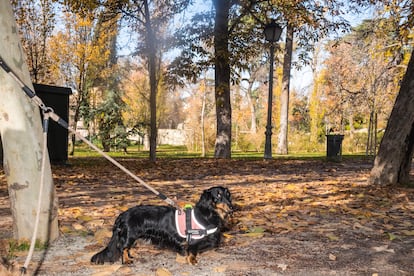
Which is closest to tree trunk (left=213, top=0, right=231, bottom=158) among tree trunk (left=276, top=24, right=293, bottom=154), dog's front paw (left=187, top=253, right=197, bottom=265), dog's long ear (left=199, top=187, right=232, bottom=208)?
tree trunk (left=276, top=24, right=293, bottom=154)

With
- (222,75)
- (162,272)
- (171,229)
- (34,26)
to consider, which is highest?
(34,26)

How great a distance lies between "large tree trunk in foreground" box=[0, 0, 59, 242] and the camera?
3.54 m

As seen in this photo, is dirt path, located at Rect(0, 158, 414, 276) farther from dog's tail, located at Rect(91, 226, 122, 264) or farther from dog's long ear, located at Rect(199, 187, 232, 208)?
dog's long ear, located at Rect(199, 187, 232, 208)

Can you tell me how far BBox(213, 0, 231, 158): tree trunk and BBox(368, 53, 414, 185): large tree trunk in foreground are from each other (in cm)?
714

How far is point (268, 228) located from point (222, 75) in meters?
10.6

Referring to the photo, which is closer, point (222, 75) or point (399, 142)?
point (399, 142)

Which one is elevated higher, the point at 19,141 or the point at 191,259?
the point at 19,141

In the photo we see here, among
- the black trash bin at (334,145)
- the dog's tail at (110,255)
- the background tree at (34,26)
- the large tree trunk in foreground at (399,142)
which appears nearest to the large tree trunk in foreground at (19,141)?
the dog's tail at (110,255)

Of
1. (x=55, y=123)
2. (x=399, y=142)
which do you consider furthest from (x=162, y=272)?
(x=55, y=123)

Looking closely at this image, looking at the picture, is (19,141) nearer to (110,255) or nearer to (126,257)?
(110,255)

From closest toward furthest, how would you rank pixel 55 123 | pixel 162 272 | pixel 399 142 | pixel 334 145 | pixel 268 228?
1. pixel 162 272
2. pixel 268 228
3. pixel 399 142
4. pixel 55 123
5. pixel 334 145

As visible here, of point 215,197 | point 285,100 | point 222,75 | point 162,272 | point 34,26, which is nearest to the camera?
point 162,272

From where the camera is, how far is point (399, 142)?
7461mm

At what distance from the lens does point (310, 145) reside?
1051 inches
